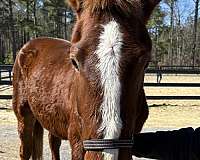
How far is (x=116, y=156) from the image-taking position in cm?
210

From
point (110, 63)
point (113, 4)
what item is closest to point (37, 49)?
point (113, 4)

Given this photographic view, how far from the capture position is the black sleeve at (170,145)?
9.51ft

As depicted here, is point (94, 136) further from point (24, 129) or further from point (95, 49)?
point (24, 129)

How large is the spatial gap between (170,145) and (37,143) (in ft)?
8.00

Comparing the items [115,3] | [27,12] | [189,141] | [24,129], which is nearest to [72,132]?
[189,141]

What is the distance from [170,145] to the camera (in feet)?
9.77

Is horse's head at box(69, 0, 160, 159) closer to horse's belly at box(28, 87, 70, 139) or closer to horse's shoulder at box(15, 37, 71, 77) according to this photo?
horse's belly at box(28, 87, 70, 139)

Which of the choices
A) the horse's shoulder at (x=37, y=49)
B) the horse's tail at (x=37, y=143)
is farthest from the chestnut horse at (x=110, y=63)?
the horse's tail at (x=37, y=143)

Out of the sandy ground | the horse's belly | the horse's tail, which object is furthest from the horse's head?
the sandy ground

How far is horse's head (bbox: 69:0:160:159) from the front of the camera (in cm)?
211

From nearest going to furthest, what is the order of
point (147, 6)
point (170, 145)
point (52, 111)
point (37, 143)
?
point (147, 6), point (170, 145), point (52, 111), point (37, 143)

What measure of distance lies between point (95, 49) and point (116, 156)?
0.60 meters

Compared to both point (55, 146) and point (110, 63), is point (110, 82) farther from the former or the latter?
point (55, 146)

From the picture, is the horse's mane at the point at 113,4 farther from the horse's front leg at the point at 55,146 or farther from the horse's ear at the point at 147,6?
the horse's front leg at the point at 55,146
